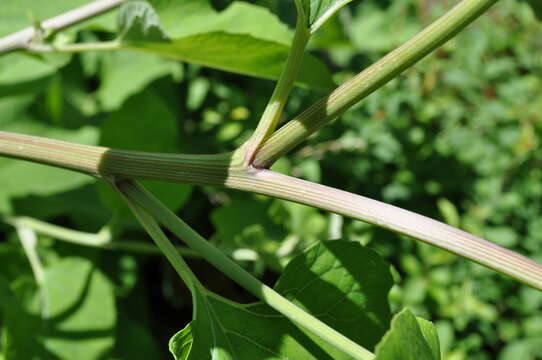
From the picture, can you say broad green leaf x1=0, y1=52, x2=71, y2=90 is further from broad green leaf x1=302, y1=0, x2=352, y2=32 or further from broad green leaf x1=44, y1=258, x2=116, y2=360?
broad green leaf x1=302, y1=0, x2=352, y2=32

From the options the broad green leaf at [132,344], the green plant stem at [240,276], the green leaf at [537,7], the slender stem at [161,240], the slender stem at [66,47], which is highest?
the green leaf at [537,7]

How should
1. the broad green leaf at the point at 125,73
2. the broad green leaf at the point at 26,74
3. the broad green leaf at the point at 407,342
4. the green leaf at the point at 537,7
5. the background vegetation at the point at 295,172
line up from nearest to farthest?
the broad green leaf at the point at 407,342
the green leaf at the point at 537,7
the background vegetation at the point at 295,172
the broad green leaf at the point at 26,74
the broad green leaf at the point at 125,73

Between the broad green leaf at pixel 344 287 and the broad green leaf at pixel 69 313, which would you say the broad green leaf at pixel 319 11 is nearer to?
the broad green leaf at pixel 344 287

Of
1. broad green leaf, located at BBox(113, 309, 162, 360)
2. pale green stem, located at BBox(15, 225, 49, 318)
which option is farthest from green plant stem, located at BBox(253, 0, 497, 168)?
broad green leaf, located at BBox(113, 309, 162, 360)

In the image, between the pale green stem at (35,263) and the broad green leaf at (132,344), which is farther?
the broad green leaf at (132,344)

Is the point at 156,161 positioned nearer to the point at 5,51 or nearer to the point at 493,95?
the point at 5,51

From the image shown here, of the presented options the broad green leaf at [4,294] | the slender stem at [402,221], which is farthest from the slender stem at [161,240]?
the broad green leaf at [4,294]
